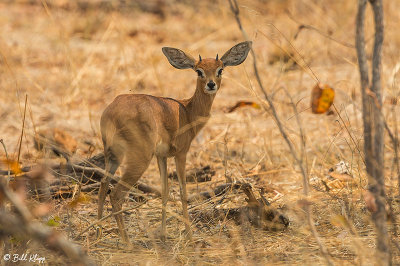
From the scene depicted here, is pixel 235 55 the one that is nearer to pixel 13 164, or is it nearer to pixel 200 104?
pixel 200 104

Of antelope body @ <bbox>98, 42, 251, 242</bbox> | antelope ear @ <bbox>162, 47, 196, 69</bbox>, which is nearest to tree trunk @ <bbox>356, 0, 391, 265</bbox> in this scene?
antelope body @ <bbox>98, 42, 251, 242</bbox>

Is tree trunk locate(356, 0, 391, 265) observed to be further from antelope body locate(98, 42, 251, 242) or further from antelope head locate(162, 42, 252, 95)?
antelope head locate(162, 42, 252, 95)

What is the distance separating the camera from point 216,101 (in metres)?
8.24

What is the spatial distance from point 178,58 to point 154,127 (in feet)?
3.13

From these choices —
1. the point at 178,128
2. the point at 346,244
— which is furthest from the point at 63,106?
the point at 346,244

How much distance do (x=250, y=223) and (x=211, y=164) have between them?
1769 mm

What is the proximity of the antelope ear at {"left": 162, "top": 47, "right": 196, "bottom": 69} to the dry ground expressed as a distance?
0.49 metres

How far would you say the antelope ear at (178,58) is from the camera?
4.95 m

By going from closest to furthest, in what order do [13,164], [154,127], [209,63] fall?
1. [13,164]
2. [154,127]
3. [209,63]

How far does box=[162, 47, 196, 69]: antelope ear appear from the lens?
4.95 metres

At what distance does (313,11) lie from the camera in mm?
11320

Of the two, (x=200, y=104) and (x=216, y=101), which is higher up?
(x=216, y=101)

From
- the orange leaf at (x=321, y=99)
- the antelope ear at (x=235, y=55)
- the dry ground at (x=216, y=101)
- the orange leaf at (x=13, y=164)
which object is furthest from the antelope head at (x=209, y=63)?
the orange leaf at (x=13, y=164)

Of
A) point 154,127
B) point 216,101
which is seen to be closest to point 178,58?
point 154,127
